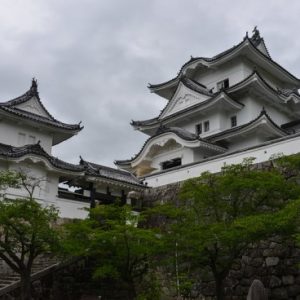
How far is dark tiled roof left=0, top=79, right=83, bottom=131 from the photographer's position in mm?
20953

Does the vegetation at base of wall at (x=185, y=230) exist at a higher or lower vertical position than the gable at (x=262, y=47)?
lower

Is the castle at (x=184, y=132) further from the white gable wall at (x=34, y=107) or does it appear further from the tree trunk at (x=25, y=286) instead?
the tree trunk at (x=25, y=286)

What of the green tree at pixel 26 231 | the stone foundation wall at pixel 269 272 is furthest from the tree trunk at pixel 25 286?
the stone foundation wall at pixel 269 272

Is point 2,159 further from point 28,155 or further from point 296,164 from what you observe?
point 296,164

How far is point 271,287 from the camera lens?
13.0 metres

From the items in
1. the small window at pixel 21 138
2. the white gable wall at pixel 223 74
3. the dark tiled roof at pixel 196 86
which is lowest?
the small window at pixel 21 138

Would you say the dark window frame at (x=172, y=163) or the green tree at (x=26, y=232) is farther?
the dark window frame at (x=172, y=163)

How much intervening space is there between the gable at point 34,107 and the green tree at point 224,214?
43.7 ft

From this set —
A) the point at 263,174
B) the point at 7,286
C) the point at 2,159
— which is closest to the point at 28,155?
the point at 2,159

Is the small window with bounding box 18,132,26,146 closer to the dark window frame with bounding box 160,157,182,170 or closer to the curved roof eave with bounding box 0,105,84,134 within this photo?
A: the curved roof eave with bounding box 0,105,84,134

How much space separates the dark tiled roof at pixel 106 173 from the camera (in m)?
18.8

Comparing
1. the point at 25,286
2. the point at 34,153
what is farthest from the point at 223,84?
the point at 25,286

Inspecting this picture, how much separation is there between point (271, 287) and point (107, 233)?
18.2 ft

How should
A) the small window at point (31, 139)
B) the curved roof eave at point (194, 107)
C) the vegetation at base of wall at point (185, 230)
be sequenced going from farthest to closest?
the curved roof eave at point (194, 107), the small window at point (31, 139), the vegetation at base of wall at point (185, 230)
